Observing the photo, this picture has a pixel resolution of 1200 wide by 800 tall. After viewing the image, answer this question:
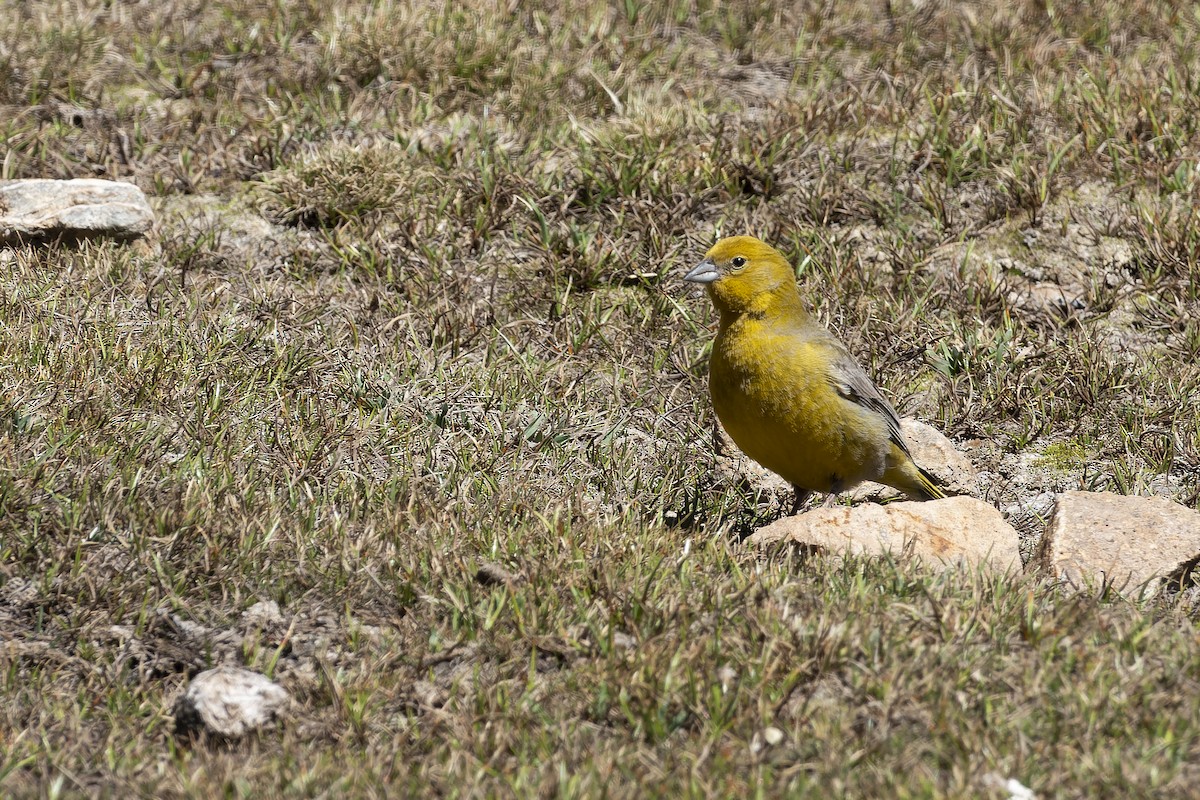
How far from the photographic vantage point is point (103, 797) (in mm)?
3602

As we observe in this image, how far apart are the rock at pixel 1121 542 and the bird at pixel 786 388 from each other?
0.89 meters

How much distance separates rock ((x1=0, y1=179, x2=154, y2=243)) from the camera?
23.1 feet

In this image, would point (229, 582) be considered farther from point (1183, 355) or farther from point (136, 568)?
point (1183, 355)

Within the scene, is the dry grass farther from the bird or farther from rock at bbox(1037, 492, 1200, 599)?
the bird

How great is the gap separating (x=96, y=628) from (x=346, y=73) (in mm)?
5146

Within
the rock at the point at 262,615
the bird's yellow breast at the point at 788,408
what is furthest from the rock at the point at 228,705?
the bird's yellow breast at the point at 788,408

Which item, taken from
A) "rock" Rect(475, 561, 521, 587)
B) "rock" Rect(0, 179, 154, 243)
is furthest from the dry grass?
"rock" Rect(0, 179, 154, 243)

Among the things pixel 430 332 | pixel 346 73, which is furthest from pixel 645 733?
pixel 346 73

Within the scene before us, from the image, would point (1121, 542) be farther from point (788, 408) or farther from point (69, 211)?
point (69, 211)

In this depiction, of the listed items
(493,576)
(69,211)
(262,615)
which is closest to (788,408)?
(493,576)

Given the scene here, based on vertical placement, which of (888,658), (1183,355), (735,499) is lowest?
(735,499)

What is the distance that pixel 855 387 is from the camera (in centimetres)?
595

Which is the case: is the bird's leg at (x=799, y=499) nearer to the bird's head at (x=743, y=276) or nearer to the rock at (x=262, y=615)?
the bird's head at (x=743, y=276)

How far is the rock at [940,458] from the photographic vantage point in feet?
21.2
